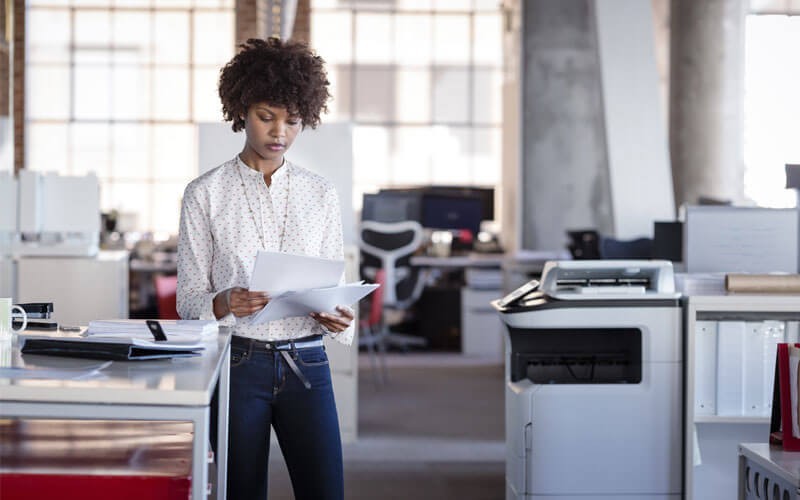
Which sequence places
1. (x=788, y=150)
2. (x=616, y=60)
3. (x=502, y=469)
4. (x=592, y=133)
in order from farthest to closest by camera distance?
(x=788, y=150) < (x=592, y=133) < (x=616, y=60) < (x=502, y=469)

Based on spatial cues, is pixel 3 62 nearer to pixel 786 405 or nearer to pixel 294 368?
pixel 294 368

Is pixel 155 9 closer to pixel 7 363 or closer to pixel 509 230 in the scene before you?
pixel 509 230

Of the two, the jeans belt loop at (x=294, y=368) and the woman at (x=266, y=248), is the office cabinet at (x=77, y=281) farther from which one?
the jeans belt loop at (x=294, y=368)

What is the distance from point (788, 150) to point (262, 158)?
10016mm

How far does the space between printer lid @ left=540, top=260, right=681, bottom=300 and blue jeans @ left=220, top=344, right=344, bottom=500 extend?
1.26 metres

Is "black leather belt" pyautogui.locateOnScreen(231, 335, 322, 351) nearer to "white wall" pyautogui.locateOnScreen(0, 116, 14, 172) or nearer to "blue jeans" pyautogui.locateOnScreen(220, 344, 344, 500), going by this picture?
"blue jeans" pyautogui.locateOnScreen(220, 344, 344, 500)

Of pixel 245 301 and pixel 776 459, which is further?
pixel 245 301

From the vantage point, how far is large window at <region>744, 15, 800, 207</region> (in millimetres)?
11375

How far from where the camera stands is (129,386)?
1687 mm

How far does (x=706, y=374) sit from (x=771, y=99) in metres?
8.71

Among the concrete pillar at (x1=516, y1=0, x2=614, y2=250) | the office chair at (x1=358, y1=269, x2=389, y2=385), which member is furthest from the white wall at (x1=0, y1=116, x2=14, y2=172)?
the concrete pillar at (x1=516, y1=0, x2=614, y2=250)

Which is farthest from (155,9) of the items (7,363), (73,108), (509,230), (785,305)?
(7,363)

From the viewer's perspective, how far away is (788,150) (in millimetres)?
11422

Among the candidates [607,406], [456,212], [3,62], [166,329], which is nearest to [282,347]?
[166,329]
